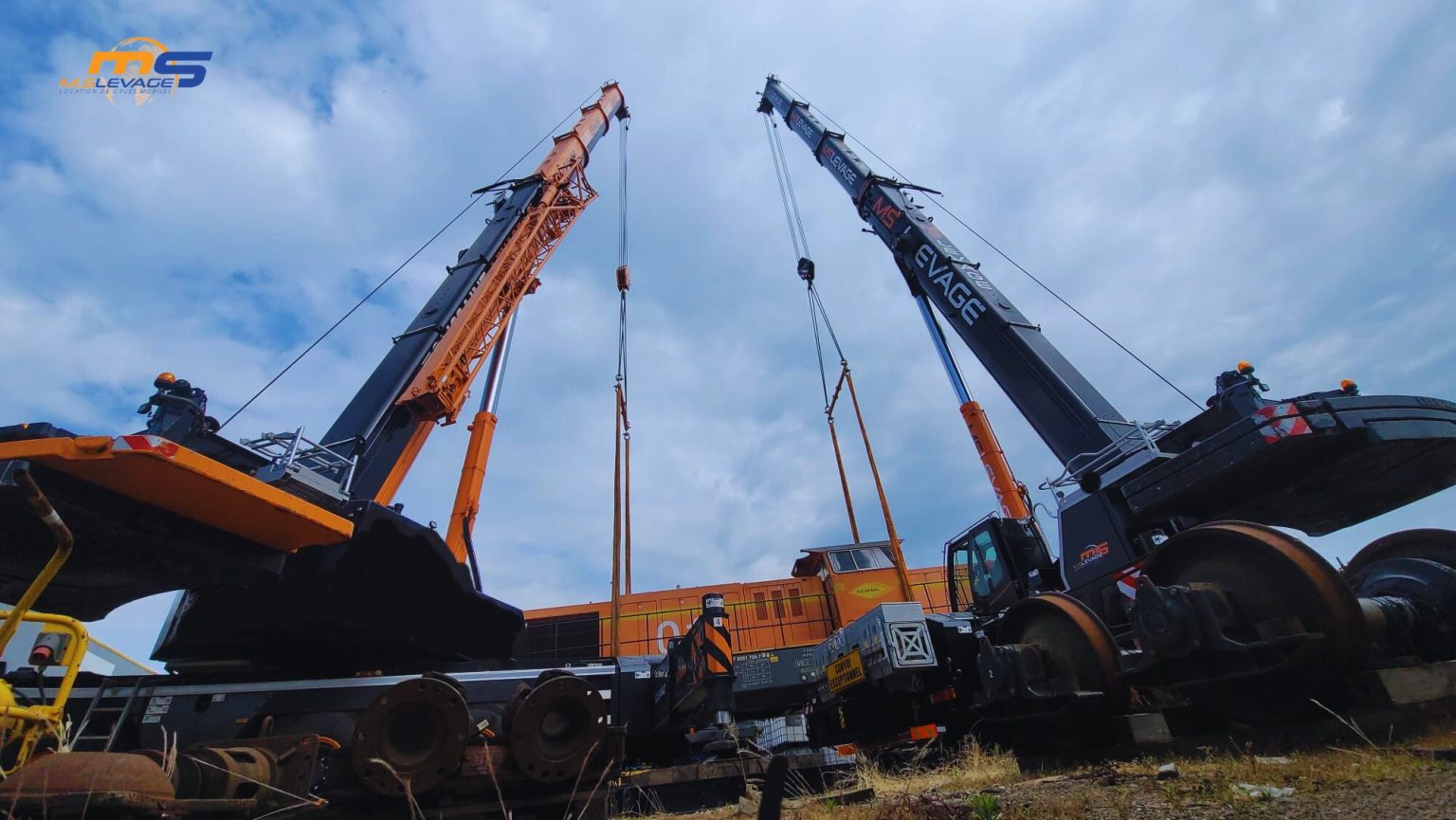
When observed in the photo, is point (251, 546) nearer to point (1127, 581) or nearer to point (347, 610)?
point (347, 610)

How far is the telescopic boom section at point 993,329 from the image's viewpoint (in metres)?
8.55

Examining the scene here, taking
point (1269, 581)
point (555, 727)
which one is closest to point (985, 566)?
point (1269, 581)

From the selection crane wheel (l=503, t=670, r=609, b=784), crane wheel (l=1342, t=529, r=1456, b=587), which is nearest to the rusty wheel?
crane wheel (l=1342, t=529, r=1456, b=587)

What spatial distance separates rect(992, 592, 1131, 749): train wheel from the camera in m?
5.12

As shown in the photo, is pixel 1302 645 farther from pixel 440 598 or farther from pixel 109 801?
pixel 440 598

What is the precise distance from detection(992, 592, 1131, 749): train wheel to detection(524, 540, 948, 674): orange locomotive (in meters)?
8.06

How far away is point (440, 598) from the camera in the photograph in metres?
7.30

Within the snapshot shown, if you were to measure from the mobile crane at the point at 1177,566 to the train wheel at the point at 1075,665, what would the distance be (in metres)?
0.02

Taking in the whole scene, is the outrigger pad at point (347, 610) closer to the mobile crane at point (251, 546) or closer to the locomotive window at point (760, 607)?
the mobile crane at point (251, 546)

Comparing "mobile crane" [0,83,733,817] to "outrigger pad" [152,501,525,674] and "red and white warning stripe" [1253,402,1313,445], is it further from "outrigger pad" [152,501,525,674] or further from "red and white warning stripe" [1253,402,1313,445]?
"red and white warning stripe" [1253,402,1313,445]

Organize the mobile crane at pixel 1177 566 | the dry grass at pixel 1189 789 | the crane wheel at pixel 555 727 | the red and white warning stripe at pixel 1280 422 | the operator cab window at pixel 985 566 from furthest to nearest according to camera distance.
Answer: the operator cab window at pixel 985 566 < the red and white warning stripe at pixel 1280 422 < the mobile crane at pixel 1177 566 < the crane wheel at pixel 555 727 < the dry grass at pixel 1189 789

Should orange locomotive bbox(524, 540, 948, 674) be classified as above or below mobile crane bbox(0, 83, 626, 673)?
above

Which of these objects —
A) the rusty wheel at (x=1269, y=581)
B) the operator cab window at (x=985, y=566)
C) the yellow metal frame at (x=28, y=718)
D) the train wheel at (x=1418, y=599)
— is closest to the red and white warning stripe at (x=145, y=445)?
the yellow metal frame at (x=28, y=718)

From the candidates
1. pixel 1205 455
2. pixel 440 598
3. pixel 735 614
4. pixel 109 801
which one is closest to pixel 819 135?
pixel 735 614
